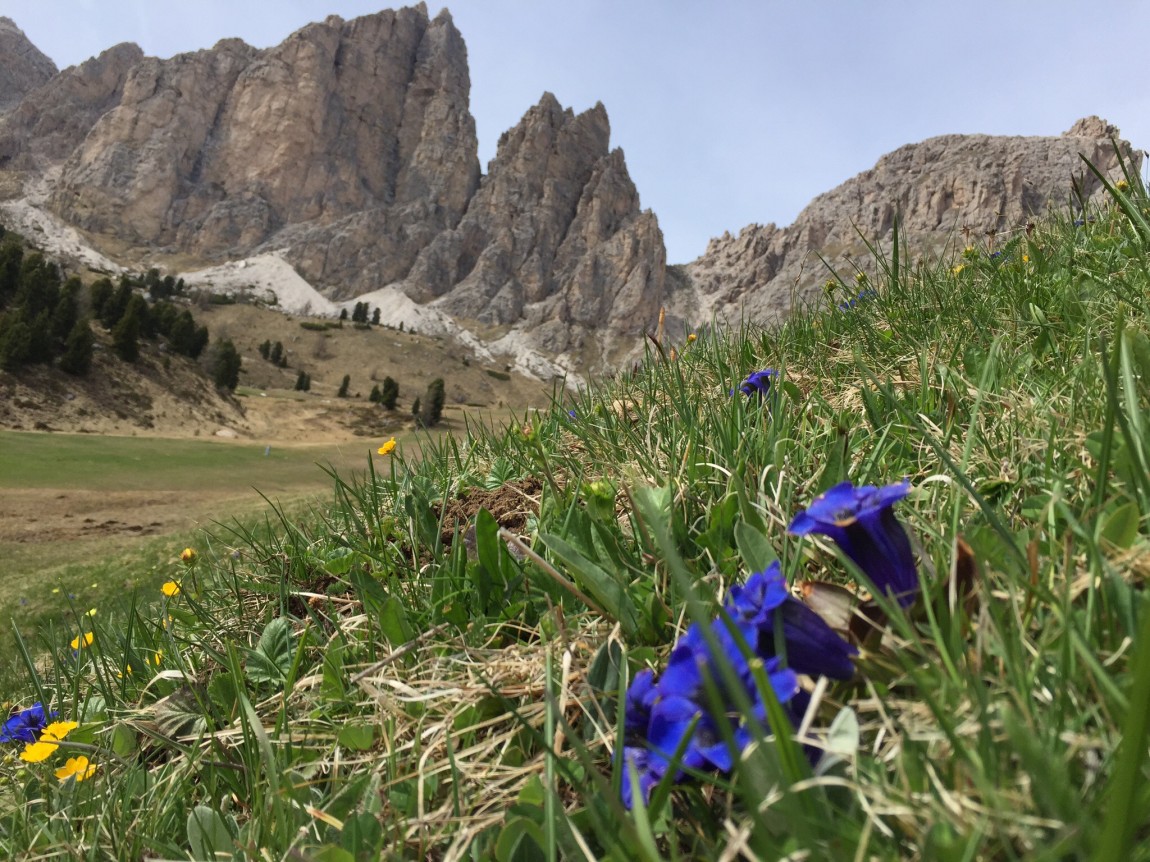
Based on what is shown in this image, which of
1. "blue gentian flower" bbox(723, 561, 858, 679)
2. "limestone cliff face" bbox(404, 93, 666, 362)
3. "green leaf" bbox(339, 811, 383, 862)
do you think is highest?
"limestone cliff face" bbox(404, 93, 666, 362)

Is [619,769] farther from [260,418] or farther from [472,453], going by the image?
[260,418]

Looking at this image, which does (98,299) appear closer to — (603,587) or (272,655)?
(272,655)

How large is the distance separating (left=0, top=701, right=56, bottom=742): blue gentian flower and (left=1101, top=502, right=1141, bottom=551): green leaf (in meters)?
2.44

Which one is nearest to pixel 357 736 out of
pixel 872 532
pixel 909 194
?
pixel 872 532

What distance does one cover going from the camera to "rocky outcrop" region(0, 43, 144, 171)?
143 m

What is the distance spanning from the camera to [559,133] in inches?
6245

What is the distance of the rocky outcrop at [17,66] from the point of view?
176 meters

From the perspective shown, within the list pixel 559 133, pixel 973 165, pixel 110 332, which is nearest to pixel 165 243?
pixel 559 133

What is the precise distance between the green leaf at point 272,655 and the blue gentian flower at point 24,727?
2.11 ft

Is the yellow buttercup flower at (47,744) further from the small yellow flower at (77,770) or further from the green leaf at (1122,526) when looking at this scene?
the green leaf at (1122,526)

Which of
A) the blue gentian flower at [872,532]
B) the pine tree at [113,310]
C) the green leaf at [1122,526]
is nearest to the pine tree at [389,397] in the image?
the pine tree at [113,310]

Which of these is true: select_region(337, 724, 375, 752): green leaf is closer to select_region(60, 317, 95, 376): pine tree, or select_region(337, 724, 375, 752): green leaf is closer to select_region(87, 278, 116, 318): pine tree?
select_region(60, 317, 95, 376): pine tree

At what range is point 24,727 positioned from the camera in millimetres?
1901

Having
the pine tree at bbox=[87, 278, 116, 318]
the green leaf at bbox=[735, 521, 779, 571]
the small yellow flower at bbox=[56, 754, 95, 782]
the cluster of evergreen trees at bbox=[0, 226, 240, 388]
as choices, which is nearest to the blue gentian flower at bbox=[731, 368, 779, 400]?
the green leaf at bbox=[735, 521, 779, 571]
